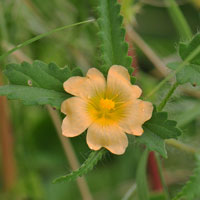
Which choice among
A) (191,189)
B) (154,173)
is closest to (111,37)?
(191,189)

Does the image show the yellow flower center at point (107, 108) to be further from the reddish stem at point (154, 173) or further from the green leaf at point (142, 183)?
the reddish stem at point (154, 173)

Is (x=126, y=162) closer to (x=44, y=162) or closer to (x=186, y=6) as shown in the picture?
(x=44, y=162)

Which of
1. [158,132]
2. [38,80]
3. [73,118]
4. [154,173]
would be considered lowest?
[154,173]

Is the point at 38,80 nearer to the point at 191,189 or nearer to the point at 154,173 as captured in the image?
the point at 191,189

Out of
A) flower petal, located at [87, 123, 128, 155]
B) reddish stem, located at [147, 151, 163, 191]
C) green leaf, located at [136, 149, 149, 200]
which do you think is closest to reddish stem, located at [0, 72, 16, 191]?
reddish stem, located at [147, 151, 163, 191]

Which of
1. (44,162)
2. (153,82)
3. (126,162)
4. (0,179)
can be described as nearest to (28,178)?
(0,179)

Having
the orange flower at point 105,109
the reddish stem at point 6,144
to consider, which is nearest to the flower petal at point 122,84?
the orange flower at point 105,109
